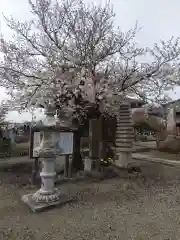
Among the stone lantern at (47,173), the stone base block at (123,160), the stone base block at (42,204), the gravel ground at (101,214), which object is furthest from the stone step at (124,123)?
the stone base block at (42,204)

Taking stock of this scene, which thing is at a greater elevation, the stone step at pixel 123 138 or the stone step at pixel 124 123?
the stone step at pixel 124 123

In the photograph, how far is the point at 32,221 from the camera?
13.9 feet

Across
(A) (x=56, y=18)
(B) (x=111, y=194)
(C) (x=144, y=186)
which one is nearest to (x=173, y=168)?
(C) (x=144, y=186)

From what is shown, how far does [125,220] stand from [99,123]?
15.8 feet

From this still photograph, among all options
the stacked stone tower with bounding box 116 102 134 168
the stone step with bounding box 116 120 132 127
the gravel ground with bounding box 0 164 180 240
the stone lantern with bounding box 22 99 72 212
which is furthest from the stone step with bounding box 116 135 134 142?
the stone lantern with bounding box 22 99 72 212

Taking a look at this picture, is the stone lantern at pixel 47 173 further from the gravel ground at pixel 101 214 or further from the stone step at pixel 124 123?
the stone step at pixel 124 123

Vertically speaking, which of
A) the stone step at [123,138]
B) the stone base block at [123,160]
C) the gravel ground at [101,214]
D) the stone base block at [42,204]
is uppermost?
the stone step at [123,138]

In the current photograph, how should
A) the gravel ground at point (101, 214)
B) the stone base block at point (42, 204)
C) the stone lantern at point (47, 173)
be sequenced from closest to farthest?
the gravel ground at point (101, 214), the stone base block at point (42, 204), the stone lantern at point (47, 173)

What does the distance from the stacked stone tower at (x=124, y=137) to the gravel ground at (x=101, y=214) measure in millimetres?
1508

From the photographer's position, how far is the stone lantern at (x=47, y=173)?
198 inches

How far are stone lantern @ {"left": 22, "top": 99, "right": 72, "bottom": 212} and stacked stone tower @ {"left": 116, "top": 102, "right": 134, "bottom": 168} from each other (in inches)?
146

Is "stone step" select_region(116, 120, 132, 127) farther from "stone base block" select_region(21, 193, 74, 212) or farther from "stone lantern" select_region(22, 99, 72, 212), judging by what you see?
"stone base block" select_region(21, 193, 74, 212)

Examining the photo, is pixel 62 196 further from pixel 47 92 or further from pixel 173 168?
pixel 173 168

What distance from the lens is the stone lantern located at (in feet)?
16.5
